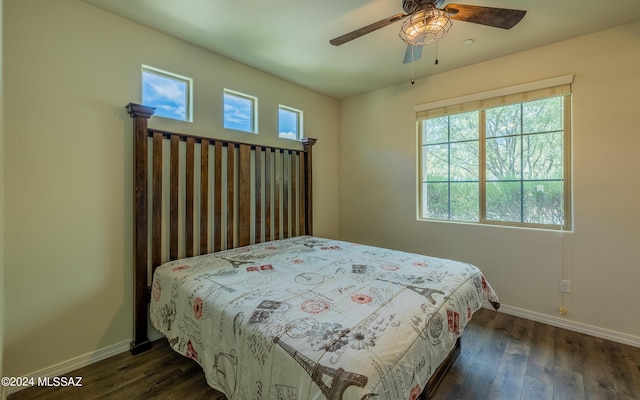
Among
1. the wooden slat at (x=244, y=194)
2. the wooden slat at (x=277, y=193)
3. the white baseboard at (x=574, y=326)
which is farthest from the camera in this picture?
the wooden slat at (x=277, y=193)

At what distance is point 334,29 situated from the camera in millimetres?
2271

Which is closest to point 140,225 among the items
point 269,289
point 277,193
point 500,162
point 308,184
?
point 269,289

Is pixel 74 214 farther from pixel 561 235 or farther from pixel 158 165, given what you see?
pixel 561 235

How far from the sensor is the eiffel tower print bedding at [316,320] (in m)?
1.02

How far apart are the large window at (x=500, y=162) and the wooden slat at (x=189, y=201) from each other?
264 centimetres

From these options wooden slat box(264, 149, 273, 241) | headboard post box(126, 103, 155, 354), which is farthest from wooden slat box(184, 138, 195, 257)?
wooden slat box(264, 149, 273, 241)

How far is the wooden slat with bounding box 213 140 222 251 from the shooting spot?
2.63 metres

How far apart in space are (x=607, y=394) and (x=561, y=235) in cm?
131

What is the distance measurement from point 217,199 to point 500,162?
118 inches

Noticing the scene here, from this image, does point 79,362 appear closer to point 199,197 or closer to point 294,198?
point 199,197

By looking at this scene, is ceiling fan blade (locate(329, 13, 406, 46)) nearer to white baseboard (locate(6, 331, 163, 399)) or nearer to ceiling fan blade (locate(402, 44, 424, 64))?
ceiling fan blade (locate(402, 44, 424, 64))

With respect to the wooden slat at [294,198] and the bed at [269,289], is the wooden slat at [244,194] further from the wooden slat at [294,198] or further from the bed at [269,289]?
the wooden slat at [294,198]

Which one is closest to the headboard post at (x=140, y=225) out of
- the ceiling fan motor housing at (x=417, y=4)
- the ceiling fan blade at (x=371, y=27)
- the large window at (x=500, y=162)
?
the ceiling fan blade at (x=371, y=27)

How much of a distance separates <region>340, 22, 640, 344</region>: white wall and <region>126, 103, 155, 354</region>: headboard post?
285 centimetres
